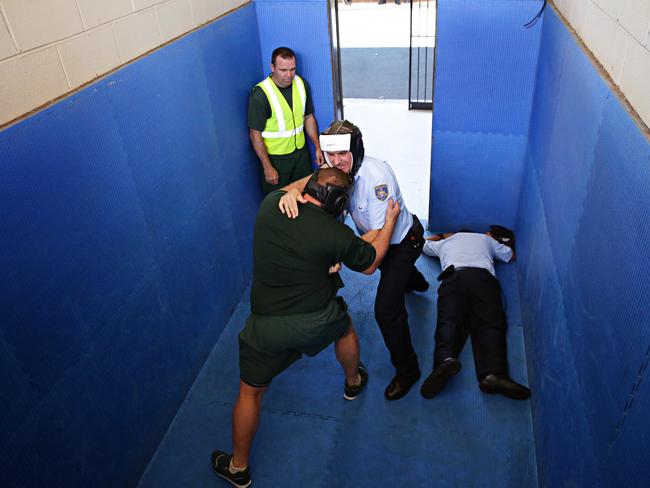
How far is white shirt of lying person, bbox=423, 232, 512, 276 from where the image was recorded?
357 cm

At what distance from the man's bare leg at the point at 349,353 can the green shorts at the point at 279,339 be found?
0.85 feet

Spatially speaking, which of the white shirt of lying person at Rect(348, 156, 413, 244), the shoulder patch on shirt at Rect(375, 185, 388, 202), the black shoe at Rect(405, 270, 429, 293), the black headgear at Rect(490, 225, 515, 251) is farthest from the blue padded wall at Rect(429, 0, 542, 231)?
the shoulder patch on shirt at Rect(375, 185, 388, 202)

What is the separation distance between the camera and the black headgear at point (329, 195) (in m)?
2.28

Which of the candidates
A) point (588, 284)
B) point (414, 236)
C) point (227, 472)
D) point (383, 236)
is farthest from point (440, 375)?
point (227, 472)

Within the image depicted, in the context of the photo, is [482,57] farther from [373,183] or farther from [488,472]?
[488,472]

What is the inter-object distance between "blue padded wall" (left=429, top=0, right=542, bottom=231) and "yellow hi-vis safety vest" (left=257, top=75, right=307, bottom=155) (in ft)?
3.65

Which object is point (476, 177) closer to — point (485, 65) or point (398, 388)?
point (485, 65)

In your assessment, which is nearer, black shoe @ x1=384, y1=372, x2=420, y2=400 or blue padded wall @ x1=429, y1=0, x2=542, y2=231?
black shoe @ x1=384, y1=372, x2=420, y2=400

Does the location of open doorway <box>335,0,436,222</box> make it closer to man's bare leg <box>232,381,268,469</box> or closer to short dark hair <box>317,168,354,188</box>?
short dark hair <box>317,168,354,188</box>

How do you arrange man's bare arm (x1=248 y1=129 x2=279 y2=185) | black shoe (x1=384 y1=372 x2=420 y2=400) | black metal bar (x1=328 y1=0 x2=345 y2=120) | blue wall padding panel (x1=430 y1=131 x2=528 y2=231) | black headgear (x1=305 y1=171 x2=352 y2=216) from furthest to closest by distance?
blue wall padding panel (x1=430 y1=131 x2=528 y2=231) → black metal bar (x1=328 y1=0 x2=345 y2=120) → man's bare arm (x1=248 y1=129 x2=279 y2=185) → black shoe (x1=384 y1=372 x2=420 y2=400) → black headgear (x1=305 y1=171 x2=352 y2=216)

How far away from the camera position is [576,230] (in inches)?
87.0

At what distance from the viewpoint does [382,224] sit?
9.14 feet

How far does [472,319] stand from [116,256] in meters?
2.27

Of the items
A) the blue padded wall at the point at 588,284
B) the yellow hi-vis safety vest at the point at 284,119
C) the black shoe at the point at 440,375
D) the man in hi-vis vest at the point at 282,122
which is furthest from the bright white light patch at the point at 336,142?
the black shoe at the point at 440,375
